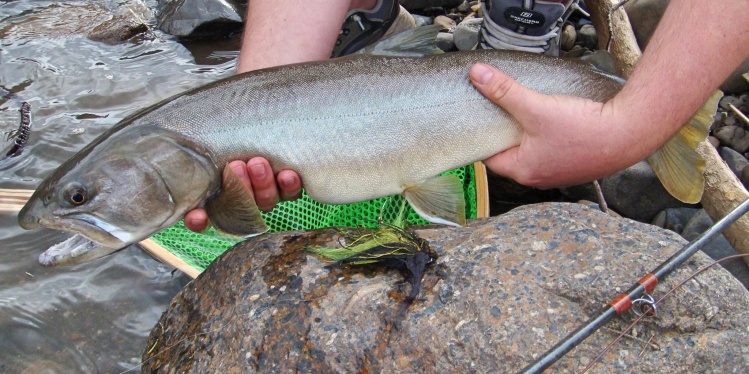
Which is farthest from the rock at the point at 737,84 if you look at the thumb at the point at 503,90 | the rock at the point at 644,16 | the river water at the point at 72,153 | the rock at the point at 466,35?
the river water at the point at 72,153

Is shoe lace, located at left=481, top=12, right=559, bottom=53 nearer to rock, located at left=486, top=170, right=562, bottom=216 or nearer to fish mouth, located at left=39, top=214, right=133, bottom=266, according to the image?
rock, located at left=486, top=170, right=562, bottom=216

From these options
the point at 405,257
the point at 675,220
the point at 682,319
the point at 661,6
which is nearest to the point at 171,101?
the point at 405,257

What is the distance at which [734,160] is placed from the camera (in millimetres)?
4172

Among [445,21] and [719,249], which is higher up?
[719,249]

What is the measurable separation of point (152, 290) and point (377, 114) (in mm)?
2034

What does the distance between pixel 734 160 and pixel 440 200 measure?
2.61 metres

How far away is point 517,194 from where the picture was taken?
14.2ft

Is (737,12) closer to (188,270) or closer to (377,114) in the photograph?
(377,114)

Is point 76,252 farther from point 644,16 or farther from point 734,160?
point 644,16

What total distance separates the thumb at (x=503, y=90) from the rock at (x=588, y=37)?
3.56 m

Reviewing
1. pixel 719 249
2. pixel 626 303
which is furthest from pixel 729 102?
pixel 626 303

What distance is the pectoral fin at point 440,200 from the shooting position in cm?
281

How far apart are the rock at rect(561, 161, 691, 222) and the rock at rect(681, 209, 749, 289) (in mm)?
285

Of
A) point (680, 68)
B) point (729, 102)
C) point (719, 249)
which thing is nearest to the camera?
point (680, 68)
